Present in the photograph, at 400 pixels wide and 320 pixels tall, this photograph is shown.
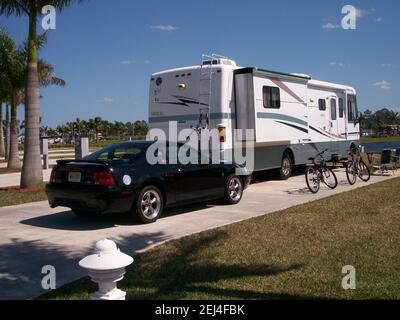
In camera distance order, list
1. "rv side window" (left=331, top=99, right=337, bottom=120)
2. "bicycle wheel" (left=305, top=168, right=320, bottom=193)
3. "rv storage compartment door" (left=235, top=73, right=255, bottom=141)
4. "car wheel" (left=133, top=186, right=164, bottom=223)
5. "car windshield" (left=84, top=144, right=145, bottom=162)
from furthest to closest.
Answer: "rv side window" (left=331, top=99, right=337, bottom=120)
"rv storage compartment door" (left=235, top=73, right=255, bottom=141)
"bicycle wheel" (left=305, top=168, right=320, bottom=193)
"car windshield" (left=84, top=144, right=145, bottom=162)
"car wheel" (left=133, top=186, right=164, bottom=223)

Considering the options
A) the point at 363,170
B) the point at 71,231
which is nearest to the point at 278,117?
the point at 363,170

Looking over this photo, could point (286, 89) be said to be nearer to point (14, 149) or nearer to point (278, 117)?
point (278, 117)

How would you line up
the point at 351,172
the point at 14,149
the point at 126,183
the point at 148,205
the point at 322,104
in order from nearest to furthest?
the point at 126,183, the point at 148,205, the point at 351,172, the point at 322,104, the point at 14,149

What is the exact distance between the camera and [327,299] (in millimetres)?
4371

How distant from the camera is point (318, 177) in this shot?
39.5ft

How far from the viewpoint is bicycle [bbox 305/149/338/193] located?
Answer: 11.9 meters

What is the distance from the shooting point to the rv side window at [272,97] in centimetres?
1321

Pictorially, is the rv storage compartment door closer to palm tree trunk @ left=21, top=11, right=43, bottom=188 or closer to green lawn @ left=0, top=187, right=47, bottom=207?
green lawn @ left=0, top=187, right=47, bottom=207

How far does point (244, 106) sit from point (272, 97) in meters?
1.30

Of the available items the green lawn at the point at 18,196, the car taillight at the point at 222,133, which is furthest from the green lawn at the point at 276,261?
the green lawn at the point at 18,196

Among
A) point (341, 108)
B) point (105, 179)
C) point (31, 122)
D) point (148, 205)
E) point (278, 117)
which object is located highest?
point (341, 108)

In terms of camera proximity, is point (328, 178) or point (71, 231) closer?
point (71, 231)

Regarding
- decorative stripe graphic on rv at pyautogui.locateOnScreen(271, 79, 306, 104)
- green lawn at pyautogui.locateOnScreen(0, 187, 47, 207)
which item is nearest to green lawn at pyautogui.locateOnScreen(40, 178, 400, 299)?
green lawn at pyautogui.locateOnScreen(0, 187, 47, 207)

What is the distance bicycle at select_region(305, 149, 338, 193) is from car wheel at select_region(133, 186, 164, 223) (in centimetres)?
454
